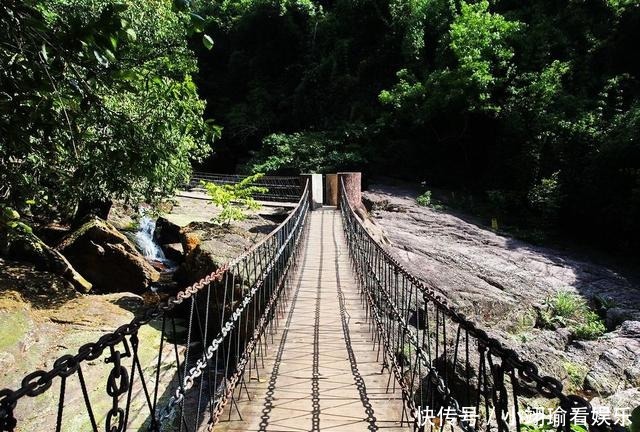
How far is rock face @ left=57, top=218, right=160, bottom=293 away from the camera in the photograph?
399 inches

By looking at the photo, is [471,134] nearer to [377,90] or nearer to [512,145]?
[512,145]

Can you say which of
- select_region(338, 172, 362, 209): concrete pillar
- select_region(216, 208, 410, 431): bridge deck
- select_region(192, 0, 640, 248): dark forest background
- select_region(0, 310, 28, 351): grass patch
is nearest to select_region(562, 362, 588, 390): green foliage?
select_region(216, 208, 410, 431): bridge deck

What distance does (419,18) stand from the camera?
843 inches

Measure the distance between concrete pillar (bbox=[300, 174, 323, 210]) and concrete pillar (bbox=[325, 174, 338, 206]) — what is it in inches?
19.7

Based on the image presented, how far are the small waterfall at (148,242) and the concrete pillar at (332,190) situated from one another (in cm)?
665

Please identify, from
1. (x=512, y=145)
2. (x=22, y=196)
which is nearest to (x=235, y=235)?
(x=22, y=196)

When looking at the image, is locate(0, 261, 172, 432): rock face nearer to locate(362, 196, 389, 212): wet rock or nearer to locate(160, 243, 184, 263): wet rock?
locate(160, 243, 184, 263): wet rock

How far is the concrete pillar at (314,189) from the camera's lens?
16.7 m

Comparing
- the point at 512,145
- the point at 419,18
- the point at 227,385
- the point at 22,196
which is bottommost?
the point at 227,385

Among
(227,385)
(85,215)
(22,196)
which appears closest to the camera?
(227,385)

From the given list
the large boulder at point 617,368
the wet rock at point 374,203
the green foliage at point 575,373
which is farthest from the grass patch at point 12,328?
the wet rock at point 374,203

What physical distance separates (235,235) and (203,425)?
516cm

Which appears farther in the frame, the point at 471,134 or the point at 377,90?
the point at 377,90

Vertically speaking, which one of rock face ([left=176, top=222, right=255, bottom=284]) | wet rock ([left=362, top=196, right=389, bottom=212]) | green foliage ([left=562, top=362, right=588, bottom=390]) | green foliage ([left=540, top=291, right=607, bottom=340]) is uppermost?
wet rock ([left=362, top=196, right=389, bottom=212])
